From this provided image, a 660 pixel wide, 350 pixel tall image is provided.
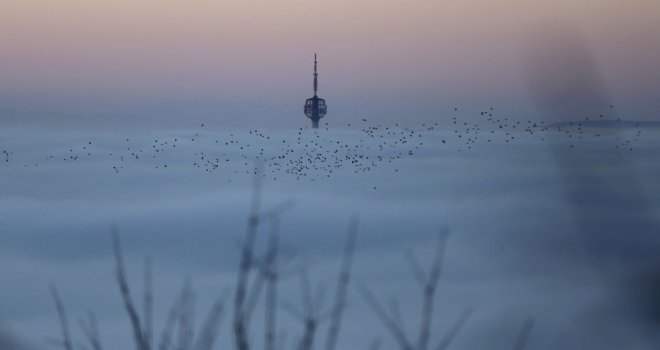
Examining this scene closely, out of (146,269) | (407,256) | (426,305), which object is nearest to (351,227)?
(407,256)

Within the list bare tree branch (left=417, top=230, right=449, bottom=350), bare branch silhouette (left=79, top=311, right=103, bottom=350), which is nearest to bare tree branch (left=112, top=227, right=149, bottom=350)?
bare branch silhouette (left=79, top=311, right=103, bottom=350)

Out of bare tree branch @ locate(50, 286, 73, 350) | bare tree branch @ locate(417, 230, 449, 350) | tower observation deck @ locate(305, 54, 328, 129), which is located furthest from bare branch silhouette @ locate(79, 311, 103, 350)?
tower observation deck @ locate(305, 54, 328, 129)

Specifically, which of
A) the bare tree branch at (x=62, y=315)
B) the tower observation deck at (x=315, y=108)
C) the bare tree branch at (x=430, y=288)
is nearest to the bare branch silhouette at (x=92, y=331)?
the bare tree branch at (x=62, y=315)

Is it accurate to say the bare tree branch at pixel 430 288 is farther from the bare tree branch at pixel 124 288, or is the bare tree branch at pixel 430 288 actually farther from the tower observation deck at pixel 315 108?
the tower observation deck at pixel 315 108

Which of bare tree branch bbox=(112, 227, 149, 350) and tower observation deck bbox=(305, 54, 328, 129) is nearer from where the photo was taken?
bare tree branch bbox=(112, 227, 149, 350)

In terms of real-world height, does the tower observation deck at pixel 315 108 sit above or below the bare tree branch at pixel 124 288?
below

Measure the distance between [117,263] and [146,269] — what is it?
115mm

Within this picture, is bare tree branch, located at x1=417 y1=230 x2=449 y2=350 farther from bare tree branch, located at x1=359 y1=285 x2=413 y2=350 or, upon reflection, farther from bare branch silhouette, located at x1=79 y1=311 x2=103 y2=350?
bare branch silhouette, located at x1=79 y1=311 x2=103 y2=350

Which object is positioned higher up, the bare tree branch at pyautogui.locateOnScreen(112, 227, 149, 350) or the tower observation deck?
the bare tree branch at pyautogui.locateOnScreen(112, 227, 149, 350)

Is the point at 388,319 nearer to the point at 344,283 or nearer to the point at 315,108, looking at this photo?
the point at 344,283

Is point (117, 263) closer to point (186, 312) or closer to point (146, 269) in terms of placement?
point (146, 269)

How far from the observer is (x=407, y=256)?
1789 millimetres

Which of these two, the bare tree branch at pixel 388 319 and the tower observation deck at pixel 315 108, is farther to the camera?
the tower observation deck at pixel 315 108

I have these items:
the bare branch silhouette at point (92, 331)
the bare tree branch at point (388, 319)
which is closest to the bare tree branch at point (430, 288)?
the bare tree branch at point (388, 319)
